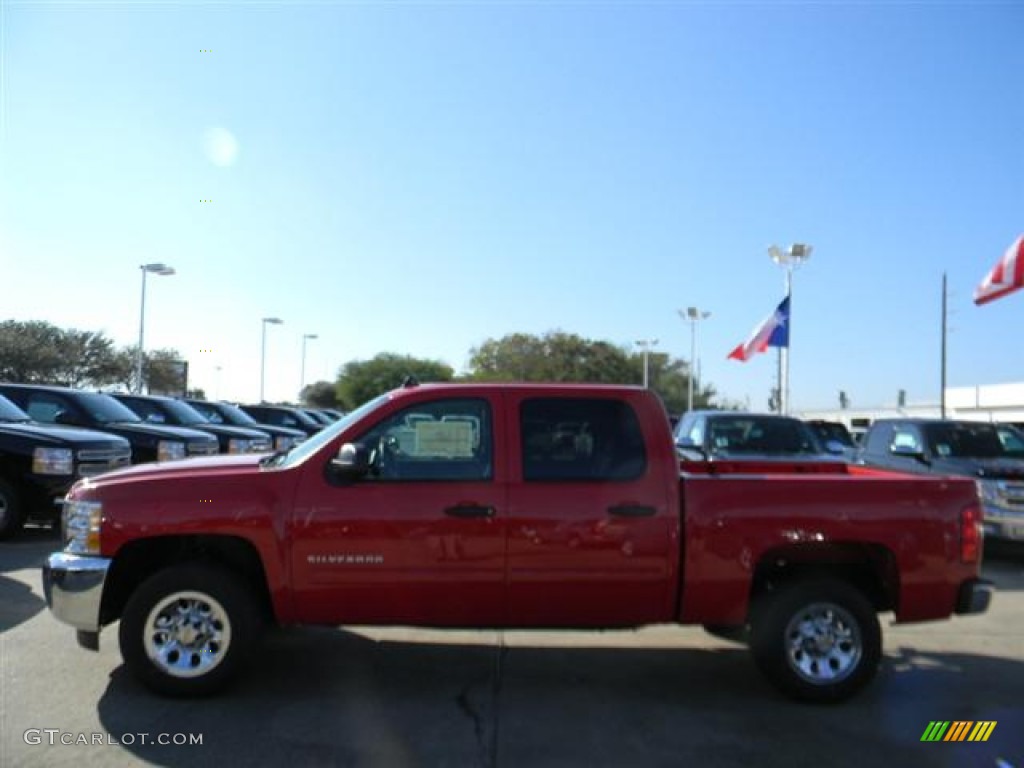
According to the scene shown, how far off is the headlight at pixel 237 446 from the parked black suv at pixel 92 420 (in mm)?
2532

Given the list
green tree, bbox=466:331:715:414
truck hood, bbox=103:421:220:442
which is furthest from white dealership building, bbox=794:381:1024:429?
truck hood, bbox=103:421:220:442

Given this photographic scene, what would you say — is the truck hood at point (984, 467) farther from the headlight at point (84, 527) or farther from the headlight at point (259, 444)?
the headlight at point (259, 444)

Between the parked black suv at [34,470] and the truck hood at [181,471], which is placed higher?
the truck hood at [181,471]

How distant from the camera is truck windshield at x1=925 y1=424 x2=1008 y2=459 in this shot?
11422mm

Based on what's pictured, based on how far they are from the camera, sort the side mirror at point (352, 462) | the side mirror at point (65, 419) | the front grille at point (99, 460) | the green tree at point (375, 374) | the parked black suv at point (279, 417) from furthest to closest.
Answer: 1. the green tree at point (375, 374)
2. the parked black suv at point (279, 417)
3. the side mirror at point (65, 419)
4. the front grille at point (99, 460)
5. the side mirror at point (352, 462)

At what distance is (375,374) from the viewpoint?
263 ft

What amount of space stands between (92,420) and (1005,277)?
14.0m

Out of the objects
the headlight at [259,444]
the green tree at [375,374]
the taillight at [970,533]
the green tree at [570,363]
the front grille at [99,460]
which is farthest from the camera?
the green tree at [375,374]

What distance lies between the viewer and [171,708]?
4.85 meters

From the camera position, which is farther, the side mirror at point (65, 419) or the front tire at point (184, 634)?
the side mirror at point (65, 419)

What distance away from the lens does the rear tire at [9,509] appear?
9.84 meters

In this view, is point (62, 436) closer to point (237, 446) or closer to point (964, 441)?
point (237, 446)

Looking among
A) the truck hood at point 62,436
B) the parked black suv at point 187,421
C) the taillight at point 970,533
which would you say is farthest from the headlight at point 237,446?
the taillight at point 970,533

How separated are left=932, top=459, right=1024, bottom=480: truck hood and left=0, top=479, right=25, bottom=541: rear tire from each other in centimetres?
1111
